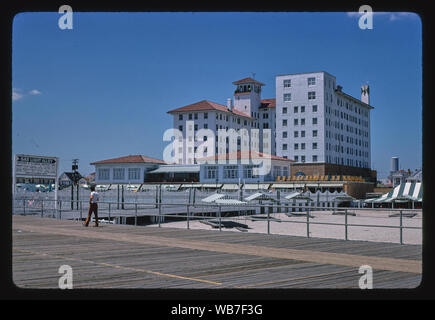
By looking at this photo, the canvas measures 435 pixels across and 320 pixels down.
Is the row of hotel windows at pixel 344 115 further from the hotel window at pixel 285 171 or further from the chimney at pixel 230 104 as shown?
the chimney at pixel 230 104

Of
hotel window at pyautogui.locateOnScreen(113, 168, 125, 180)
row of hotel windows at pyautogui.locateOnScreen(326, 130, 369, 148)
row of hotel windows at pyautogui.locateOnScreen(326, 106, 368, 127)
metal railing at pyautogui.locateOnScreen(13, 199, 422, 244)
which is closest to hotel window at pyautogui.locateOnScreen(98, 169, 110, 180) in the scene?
hotel window at pyautogui.locateOnScreen(113, 168, 125, 180)

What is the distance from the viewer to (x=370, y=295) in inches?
248

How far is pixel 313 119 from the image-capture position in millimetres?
84250

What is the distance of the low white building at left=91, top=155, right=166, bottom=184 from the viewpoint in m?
83.1

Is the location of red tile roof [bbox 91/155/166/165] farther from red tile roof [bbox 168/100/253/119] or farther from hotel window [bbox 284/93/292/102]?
hotel window [bbox 284/93/292/102]

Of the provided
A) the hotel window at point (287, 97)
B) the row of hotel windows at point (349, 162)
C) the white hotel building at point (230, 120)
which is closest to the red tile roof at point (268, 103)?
the white hotel building at point (230, 120)

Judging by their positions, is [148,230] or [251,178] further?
[251,178]

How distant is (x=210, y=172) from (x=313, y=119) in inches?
782

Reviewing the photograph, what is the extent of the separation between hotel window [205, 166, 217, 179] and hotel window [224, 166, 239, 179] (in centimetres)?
165

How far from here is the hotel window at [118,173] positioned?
3317 inches

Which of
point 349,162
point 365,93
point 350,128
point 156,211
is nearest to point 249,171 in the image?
point 349,162
